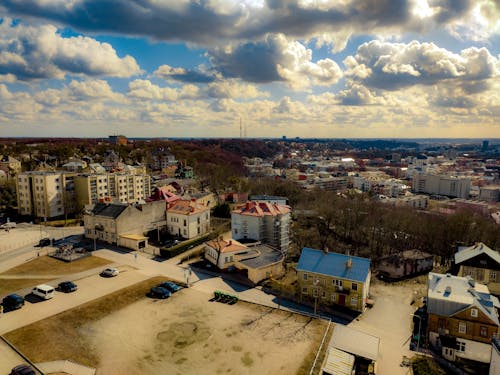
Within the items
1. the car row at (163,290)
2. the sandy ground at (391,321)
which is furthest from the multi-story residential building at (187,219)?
the sandy ground at (391,321)

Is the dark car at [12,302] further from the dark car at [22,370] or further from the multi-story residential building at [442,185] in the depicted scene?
the multi-story residential building at [442,185]

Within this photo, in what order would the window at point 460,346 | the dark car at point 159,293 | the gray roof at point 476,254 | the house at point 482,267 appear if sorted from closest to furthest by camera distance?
1. the window at point 460,346
2. the dark car at point 159,293
3. the house at point 482,267
4. the gray roof at point 476,254

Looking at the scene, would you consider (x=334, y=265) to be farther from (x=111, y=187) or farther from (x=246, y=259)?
(x=111, y=187)

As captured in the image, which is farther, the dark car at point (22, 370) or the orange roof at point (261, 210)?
the orange roof at point (261, 210)

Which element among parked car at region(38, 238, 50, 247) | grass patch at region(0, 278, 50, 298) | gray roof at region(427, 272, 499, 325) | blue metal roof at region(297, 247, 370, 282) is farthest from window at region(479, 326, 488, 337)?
parked car at region(38, 238, 50, 247)

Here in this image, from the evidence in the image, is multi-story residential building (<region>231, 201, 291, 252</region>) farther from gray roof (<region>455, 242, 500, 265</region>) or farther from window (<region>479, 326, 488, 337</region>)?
window (<region>479, 326, 488, 337</region>)

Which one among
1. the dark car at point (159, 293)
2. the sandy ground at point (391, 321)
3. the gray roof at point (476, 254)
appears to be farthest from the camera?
the gray roof at point (476, 254)

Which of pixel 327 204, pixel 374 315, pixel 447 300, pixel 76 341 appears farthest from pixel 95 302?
pixel 327 204
